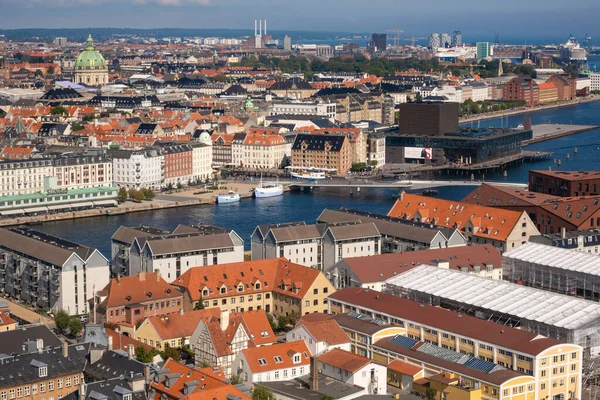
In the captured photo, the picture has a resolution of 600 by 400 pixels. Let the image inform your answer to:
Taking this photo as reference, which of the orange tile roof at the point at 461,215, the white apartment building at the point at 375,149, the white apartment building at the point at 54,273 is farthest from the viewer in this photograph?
the white apartment building at the point at 375,149

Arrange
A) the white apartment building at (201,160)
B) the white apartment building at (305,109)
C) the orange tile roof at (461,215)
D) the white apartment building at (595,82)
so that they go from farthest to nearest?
the white apartment building at (595,82), the white apartment building at (305,109), the white apartment building at (201,160), the orange tile roof at (461,215)

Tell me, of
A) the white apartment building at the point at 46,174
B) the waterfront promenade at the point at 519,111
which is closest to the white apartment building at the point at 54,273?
the white apartment building at the point at 46,174

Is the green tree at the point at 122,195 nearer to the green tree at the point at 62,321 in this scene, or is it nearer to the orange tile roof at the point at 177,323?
the green tree at the point at 62,321

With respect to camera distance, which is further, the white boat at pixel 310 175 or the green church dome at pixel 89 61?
the green church dome at pixel 89 61

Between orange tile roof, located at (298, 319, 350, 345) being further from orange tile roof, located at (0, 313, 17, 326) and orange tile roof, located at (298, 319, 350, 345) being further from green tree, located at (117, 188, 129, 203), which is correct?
green tree, located at (117, 188, 129, 203)

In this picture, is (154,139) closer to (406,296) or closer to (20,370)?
(406,296)

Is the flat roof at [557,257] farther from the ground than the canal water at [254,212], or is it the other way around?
the flat roof at [557,257]

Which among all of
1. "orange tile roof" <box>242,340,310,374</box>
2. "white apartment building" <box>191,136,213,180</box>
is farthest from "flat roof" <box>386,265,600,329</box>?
"white apartment building" <box>191,136,213,180</box>

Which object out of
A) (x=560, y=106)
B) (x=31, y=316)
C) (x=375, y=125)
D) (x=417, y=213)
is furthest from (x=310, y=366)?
(x=560, y=106)

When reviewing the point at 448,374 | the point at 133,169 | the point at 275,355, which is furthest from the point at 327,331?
the point at 133,169
